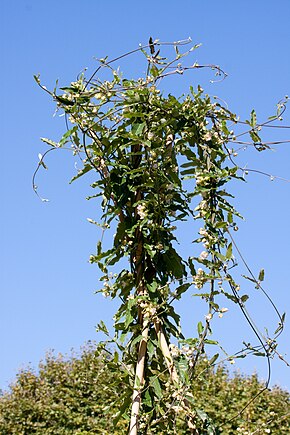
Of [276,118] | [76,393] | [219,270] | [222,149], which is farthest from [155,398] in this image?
[76,393]

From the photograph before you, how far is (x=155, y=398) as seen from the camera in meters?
2.87

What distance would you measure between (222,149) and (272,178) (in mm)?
244

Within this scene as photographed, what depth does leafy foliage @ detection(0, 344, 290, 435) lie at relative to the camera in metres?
7.02

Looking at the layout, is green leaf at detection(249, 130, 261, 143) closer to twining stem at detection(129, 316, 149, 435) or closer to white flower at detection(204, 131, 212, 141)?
white flower at detection(204, 131, 212, 141)

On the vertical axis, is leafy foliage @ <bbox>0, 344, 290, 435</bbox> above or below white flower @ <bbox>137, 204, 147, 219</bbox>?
above

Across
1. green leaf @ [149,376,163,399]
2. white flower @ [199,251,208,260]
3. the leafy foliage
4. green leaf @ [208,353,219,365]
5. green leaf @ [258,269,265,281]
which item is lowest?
green leaf @ [149,376,163,399]

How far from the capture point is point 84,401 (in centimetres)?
761

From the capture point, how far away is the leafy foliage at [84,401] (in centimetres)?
702

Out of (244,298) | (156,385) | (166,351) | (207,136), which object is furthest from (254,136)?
(156,385)

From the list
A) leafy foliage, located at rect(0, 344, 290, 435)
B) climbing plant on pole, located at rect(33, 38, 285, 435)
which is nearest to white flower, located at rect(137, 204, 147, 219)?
climbing plant on pole, located at rect(33, 38, 285, 435)

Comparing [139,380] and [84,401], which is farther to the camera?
[84,401]

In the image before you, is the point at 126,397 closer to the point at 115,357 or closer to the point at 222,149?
the point at 115,357

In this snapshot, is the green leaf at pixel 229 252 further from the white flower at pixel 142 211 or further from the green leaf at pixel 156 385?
the green leaf at pixel 156 385

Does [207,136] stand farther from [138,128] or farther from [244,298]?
[244,298]
